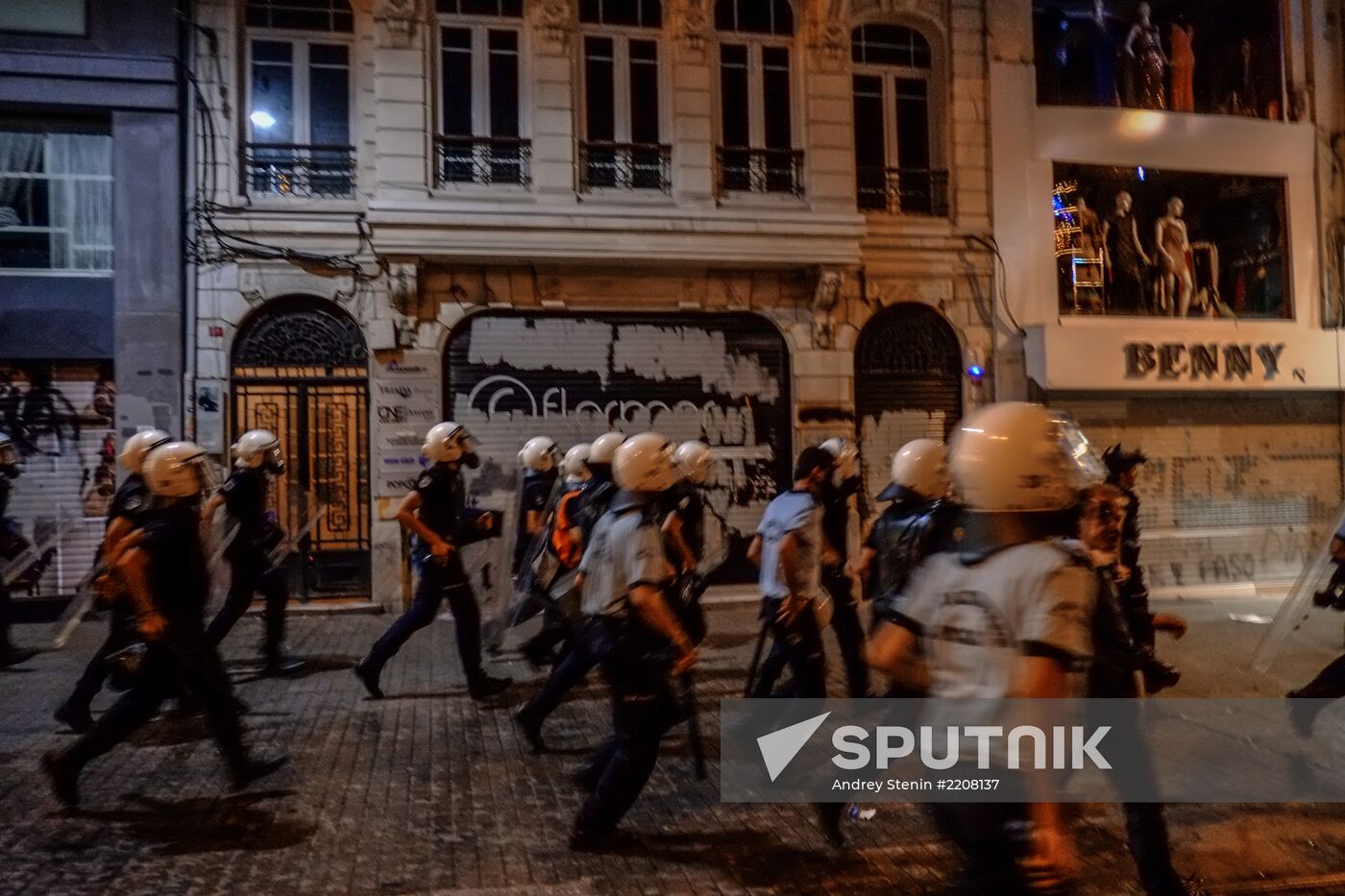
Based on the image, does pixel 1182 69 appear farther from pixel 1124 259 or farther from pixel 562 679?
pixel 562 679

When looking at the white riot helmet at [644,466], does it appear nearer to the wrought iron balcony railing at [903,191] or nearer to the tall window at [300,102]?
the tall window at [300,102]

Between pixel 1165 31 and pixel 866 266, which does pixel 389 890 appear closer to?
pixel 866 266

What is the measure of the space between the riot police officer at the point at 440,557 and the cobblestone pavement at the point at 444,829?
1.37ft

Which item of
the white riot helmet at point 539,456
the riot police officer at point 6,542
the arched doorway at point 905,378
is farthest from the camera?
the arched doorway at point 905,378

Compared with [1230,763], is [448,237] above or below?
above

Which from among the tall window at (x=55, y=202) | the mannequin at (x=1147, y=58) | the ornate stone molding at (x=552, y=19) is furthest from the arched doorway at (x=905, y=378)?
the tall window at (x=55, y=202)

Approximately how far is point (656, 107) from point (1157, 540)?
815 cm

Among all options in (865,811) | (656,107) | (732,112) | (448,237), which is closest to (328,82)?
(448,237)

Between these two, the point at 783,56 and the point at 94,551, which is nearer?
the point at 94,551

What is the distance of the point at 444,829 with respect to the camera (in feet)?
14.5

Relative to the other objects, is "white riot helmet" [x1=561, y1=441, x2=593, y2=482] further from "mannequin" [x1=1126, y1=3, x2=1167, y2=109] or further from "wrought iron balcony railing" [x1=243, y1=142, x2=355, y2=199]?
"mannequin" [x1=1126, y1=3, x2=1167, y2=109]

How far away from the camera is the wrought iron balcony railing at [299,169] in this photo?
34.6 feet

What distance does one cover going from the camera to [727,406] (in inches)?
447

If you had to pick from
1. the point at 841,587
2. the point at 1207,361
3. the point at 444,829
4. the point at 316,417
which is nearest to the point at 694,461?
the point at 841,587
